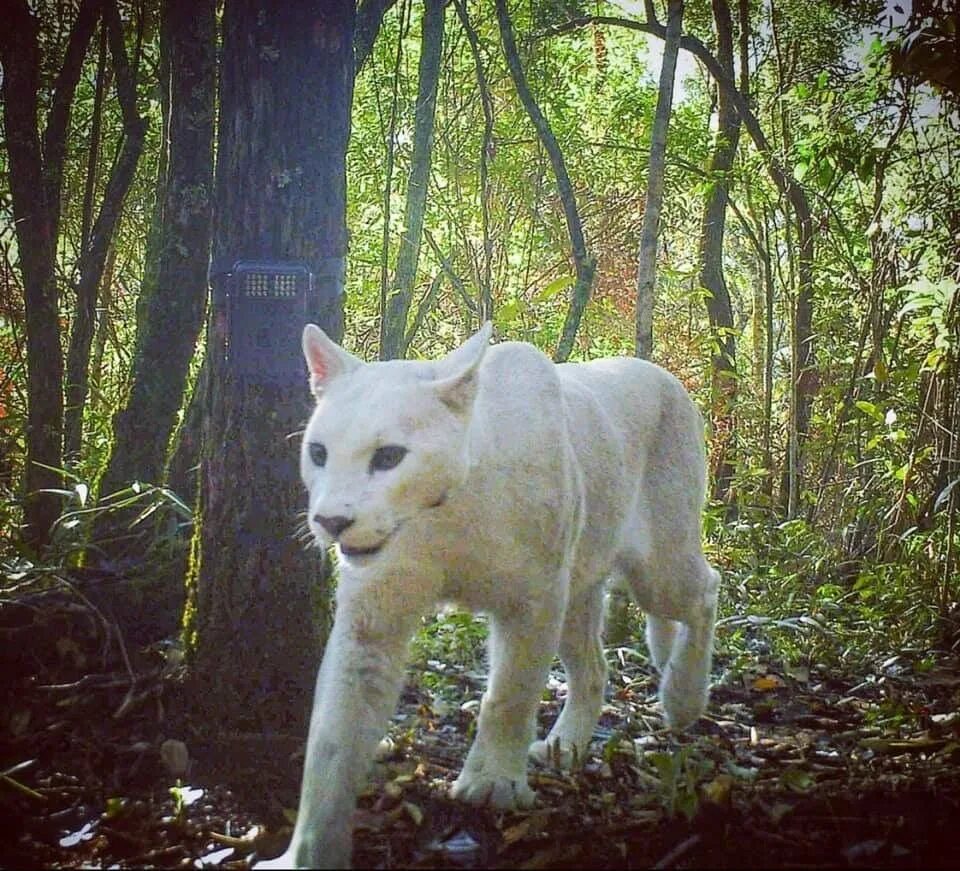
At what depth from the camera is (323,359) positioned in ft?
10.1

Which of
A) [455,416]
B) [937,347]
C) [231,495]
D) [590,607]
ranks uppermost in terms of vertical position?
[937,347]

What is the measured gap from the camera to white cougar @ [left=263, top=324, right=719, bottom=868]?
105 inches

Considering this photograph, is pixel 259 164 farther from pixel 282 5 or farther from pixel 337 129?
pixel 282 5

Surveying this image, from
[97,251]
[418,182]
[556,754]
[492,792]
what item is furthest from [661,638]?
[97,251]

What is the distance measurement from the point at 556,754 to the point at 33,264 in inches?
138

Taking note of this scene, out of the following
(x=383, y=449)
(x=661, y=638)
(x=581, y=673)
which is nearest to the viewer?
(x=383, y=449)

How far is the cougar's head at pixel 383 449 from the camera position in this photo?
2598 millimetres

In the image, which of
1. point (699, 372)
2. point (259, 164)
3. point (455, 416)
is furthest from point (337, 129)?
point (699, 372)

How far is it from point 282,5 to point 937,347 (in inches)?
135

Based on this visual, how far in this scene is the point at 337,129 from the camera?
3.56 m

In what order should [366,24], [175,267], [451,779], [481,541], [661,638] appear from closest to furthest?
[481,541]
[451,779]
[661,638]
[175,267]
[366,24]

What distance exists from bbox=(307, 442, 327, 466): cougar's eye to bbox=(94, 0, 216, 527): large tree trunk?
200cm

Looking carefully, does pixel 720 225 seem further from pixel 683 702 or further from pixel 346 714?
pixel 346 714

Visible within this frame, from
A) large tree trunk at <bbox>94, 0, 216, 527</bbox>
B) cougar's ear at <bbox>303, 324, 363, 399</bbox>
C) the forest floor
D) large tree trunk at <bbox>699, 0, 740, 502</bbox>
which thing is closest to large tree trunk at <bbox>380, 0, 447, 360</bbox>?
large tree trunk at <bbox>94, 0, 216, 527</bbox>
